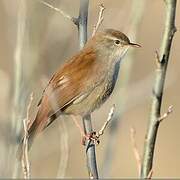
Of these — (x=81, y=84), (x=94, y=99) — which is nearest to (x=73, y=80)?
(x=81, y=84)

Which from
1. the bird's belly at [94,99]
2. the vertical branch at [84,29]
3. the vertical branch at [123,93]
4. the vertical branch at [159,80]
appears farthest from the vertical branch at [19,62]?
the bird's belly at [94,99]

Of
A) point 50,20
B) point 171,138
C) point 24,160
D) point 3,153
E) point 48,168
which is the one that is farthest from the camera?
point 171,138

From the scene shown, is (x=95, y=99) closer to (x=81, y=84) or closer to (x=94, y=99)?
(x=94, y=99)

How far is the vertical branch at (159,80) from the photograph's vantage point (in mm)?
3025

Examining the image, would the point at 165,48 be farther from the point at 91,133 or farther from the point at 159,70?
the point at 91,133

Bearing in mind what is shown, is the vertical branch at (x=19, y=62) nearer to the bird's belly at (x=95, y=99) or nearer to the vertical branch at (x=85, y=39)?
the vertical branch at (x=85, y=39)

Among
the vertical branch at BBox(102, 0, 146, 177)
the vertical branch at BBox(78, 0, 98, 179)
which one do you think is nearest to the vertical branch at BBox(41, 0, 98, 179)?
the vertical branch at BBox(78, 0, 98, 179)

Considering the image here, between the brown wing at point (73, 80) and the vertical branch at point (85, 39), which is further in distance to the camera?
the brown wing at point (73, 80)

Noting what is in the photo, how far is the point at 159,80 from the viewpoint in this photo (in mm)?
3029

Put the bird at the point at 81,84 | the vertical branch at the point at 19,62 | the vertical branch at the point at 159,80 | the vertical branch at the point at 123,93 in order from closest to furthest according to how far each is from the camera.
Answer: the vertical branch at the point at 159,80, the vertical branch at the point at 123,93, the vertical branch at the point at 19,62, the bird at the point at 81,84

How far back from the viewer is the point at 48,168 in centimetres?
A: 1030

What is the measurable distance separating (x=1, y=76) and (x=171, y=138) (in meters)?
7.97

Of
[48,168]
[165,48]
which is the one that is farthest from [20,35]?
[48,168]

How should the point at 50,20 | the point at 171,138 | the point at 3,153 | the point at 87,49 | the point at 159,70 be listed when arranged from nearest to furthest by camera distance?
1. the point at 159,70
2. the point at 3,153
3. the point at 50,20
4. the point at 87,49
5. the point at 171,138
